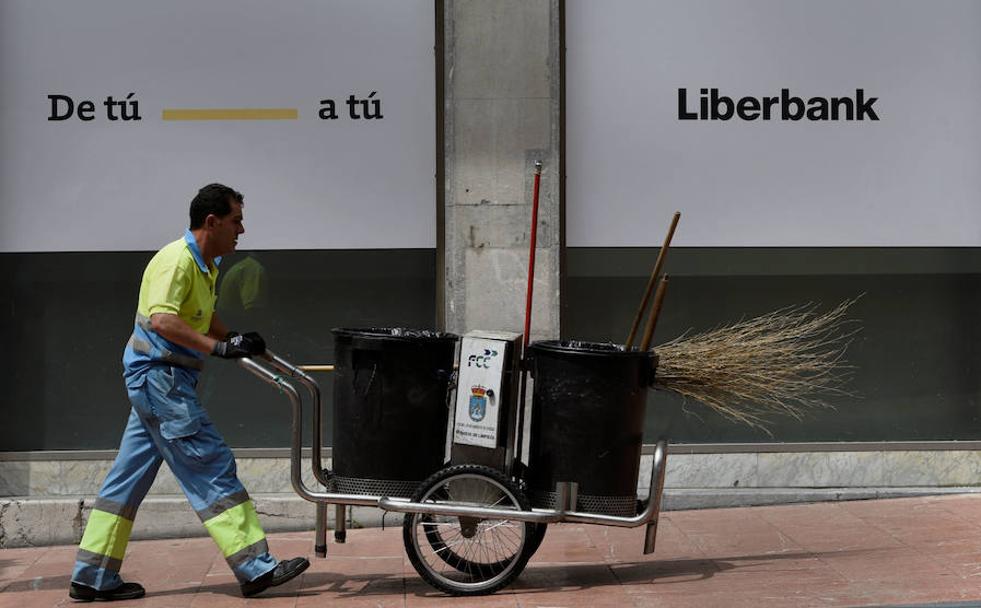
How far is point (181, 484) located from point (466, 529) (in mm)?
1289

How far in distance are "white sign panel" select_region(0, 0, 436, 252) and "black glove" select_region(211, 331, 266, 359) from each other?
221 cm

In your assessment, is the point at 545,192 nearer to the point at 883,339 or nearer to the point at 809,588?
the point at 883,339

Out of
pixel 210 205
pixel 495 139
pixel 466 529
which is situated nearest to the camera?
pixel 210 205

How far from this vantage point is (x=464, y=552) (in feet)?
20.5

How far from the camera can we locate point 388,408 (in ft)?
18.9

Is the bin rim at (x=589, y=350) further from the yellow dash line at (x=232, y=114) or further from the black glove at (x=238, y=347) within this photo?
the yellow dash line at (x=232, y=114)

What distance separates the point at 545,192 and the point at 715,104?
1186mm

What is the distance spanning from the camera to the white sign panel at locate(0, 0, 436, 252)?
772 cm

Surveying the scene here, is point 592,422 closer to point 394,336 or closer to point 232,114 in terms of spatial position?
point 394,336

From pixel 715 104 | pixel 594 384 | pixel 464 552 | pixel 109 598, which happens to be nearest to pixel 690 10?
pixel 715 104

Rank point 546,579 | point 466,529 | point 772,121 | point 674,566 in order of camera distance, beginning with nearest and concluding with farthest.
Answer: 1. point 466,529
2. point 546,579
3. point 674,566
4. point 772,121

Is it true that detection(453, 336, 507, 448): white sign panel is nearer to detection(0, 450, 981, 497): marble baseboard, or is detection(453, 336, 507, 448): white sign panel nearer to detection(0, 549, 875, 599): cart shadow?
detection(0, 549, 875, 599): cart shadow

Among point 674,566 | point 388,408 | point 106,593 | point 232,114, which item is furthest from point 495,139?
point 106,593

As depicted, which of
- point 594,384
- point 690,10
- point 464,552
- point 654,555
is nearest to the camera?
point 594,384
